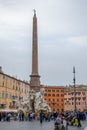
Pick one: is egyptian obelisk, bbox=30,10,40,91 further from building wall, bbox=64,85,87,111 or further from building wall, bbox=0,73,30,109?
building wall, bbox=64,85,87,111

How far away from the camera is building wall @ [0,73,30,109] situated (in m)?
84.5

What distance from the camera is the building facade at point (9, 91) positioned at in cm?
8446

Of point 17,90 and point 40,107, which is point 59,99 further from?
point 40,107

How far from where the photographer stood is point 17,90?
97.8m

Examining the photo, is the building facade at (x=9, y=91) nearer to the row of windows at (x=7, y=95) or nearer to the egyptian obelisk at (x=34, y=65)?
the row of windows at (x=7, y=95)

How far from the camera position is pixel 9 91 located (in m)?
90.2

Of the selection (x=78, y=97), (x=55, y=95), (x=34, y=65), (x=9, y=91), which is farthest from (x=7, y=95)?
(x=78, y=97)

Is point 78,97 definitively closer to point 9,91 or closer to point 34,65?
point 9,91

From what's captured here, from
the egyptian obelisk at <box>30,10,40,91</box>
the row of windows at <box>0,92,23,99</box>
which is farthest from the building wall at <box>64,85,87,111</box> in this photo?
the egyptian obelisk at <box>30,10,40,91</box>

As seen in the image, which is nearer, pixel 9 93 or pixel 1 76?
pixel 1 76

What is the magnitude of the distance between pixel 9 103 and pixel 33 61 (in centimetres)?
4223

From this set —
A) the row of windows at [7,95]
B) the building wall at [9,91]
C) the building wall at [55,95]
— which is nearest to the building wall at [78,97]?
the building wall at [55,95]

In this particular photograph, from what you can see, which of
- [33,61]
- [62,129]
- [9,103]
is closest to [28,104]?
[33,61]

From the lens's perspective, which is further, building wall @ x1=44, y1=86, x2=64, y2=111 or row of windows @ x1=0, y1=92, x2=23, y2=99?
building wall @ x1=44, y1=86, x2=64, y2=111
